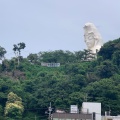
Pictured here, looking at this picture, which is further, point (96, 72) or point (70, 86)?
point (96, 72)

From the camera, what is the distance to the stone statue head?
75562 millimetres

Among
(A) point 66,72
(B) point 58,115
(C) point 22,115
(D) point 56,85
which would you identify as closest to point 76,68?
(A) point 66,72

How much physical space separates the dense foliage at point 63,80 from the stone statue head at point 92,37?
4277mm

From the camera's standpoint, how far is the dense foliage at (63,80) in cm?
5547

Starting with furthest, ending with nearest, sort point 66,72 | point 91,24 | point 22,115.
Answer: point 91,24 < point 66,72 < point 22,115

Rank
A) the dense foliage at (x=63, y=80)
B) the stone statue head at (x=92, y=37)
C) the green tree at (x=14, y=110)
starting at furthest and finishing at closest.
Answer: the stone statue head at (x=92, y=37) → the dense foliage at (x=63, y=80) → the green tree at (x=14, y=110)

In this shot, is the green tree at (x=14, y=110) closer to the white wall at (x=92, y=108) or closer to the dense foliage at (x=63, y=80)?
the dense foliage at (x=63, y=80)

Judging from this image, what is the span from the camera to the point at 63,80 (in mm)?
58938

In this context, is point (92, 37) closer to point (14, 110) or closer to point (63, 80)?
point (63, 80)

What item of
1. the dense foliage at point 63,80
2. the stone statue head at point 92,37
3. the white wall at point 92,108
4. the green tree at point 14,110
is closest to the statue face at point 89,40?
the stone statue head at point 92,37

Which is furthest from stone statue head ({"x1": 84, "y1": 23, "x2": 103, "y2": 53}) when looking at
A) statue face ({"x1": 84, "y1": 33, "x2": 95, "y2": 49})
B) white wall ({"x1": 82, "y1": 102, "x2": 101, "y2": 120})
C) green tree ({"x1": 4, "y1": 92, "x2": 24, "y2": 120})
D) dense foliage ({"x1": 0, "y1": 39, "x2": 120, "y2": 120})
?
white wall ({"x1": 82, "y1": 102, "x2": 101, "y2": 120})

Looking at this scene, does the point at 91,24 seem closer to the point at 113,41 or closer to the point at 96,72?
the point at 113,41

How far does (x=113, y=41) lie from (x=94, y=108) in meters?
17.4

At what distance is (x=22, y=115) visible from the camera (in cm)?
5494
